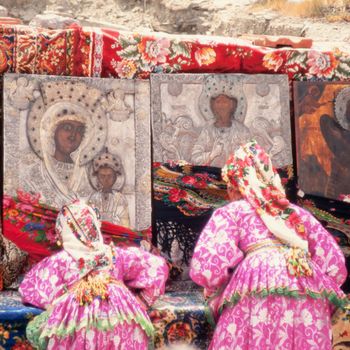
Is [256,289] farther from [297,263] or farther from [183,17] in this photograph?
[183,17]

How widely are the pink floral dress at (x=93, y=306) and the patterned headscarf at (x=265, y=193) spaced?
2.64 feet

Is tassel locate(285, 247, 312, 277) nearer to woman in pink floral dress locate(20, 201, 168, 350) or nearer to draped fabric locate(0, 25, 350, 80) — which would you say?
woman in pink floral dress locate(20, 201, 168, 350)

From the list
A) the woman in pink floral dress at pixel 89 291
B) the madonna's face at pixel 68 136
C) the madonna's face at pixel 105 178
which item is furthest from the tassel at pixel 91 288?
the madonna's face at pixel 68 136

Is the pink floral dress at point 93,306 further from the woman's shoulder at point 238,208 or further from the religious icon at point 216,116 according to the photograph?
the religious icon at point 216,116

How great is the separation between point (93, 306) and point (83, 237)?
0.47 metres

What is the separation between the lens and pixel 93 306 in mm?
5586

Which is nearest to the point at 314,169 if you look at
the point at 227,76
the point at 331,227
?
the point at 331,227

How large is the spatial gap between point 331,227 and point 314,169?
1.57 feet

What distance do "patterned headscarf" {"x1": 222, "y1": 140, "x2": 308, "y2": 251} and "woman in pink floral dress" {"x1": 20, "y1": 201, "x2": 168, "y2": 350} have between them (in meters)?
0.79

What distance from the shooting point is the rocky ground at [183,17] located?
13.8 meters

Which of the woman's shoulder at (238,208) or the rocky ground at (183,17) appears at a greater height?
the rocky ground at (183,17)

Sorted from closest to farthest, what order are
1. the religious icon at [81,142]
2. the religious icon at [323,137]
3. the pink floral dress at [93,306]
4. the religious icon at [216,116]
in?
the pink floral dress at [93,306]
the religious icon at [81,142]
the religious icon at [216,116]
the religious icon at [323,137]

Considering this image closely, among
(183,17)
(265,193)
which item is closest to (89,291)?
Answer: (265,193)

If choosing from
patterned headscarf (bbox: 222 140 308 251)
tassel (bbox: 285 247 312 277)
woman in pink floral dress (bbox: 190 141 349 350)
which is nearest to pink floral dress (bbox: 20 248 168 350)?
woman in pink floral dress (bbox: 190 141 349 350)
